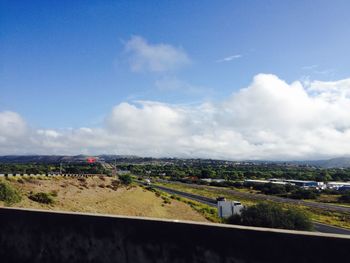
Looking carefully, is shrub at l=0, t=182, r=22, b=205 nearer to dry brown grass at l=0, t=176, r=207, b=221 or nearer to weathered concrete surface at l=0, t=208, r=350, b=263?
dry brown grass at l=0, t=176, r=207, b=221

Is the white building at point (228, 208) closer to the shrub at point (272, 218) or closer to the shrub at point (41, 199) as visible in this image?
the shrub at point (272, 218)

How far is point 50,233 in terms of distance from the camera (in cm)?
682

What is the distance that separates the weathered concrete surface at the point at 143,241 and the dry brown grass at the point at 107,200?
3140cm

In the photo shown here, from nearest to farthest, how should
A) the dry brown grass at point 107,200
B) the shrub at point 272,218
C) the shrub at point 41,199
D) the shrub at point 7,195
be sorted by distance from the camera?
the shrub at point 272,218 → the shrub at point 7,195 → the shrub at point 41,199 → the dry brown grass at point 107,200

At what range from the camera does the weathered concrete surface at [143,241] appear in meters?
4.83

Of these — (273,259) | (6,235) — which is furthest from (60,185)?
(273,259)

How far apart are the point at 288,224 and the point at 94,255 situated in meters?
19.6

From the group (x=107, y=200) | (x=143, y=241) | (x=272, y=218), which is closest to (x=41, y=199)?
(x=107, y=200)

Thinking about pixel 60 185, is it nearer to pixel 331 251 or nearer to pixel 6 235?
pixel 6 235

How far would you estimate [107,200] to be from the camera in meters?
54.0

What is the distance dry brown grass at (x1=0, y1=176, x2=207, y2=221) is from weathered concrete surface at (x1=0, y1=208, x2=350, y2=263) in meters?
31.4

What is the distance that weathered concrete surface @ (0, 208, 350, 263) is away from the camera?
15.9ft

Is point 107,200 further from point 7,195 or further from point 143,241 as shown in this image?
point 143,241

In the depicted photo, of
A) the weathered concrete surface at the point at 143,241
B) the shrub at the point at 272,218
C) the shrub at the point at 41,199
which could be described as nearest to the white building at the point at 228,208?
the shrub at the point at 272,218
